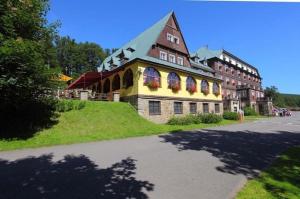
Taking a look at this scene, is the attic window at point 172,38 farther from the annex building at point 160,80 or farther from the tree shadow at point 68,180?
the tree shadow at point 68,180

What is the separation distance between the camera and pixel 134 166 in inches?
343

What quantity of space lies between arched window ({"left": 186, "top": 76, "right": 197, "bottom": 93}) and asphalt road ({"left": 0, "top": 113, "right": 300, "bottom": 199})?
60.2ft

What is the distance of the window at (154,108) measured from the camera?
2561 centimetres

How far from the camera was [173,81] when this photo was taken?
2862 cm

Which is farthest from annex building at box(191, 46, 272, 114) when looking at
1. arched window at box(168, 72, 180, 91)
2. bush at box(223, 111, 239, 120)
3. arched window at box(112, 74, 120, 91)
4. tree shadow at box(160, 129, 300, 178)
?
tree shadow at box(160, 129, 300, 178)

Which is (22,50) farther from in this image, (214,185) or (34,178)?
(214,185)

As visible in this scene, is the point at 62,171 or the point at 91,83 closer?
the point at 62,171

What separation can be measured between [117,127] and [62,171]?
34.7ft

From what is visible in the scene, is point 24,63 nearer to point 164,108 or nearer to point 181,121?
point 181,121

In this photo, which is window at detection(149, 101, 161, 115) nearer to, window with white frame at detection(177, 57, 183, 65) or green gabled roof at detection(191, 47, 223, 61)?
window with white frame at detection(177, 57, 183, 65)

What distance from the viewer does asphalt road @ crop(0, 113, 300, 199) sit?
630cm

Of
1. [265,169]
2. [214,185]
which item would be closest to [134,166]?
[214,185]

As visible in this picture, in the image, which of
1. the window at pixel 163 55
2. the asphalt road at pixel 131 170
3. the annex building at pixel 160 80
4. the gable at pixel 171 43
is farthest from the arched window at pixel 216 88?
the asphalt road at pixel 131 170

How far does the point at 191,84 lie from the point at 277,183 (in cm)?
2468
